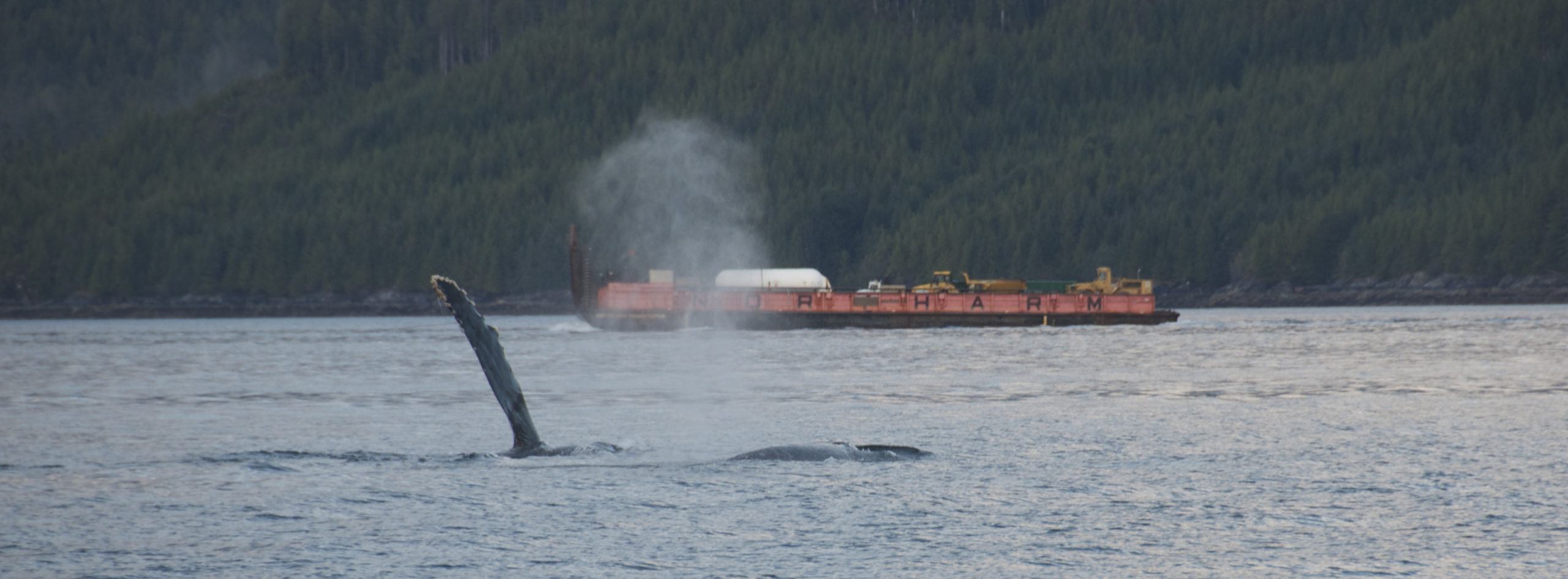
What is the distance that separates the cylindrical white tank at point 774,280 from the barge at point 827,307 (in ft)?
15.6

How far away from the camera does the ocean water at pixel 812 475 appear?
19812 millimetres

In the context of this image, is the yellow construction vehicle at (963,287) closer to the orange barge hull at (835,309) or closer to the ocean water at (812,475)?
the orange barge hull at (835,309)

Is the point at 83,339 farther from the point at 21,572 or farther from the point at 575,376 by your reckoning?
the point at 21,572

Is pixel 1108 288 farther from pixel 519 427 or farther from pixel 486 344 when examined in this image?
pixel 486 344

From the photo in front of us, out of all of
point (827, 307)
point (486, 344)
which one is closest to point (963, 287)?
point (827, 307)

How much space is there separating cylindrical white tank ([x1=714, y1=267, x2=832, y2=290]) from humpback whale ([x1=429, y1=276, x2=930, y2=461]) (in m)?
83.4

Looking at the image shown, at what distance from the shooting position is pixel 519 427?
29391 millimetres

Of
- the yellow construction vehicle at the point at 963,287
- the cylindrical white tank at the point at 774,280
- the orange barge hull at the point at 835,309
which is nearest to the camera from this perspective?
the orange barge hull at the point at 835,309

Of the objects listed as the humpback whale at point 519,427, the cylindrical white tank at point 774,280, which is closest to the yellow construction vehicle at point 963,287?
the cylindrical white tank at point 774,280

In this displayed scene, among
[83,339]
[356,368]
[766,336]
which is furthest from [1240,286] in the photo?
[356,368]

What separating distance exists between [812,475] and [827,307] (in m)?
81.7

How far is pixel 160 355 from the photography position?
84562 mm

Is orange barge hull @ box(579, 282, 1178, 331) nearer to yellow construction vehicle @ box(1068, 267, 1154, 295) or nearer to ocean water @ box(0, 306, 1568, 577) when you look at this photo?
yellow construction vehicle @ box(1068, 267, 1154, 295)

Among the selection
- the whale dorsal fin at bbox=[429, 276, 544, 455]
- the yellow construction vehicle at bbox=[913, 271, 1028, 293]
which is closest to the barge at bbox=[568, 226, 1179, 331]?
the yellow construction vehicle at bbox=[913, 271, 1028, 293]
